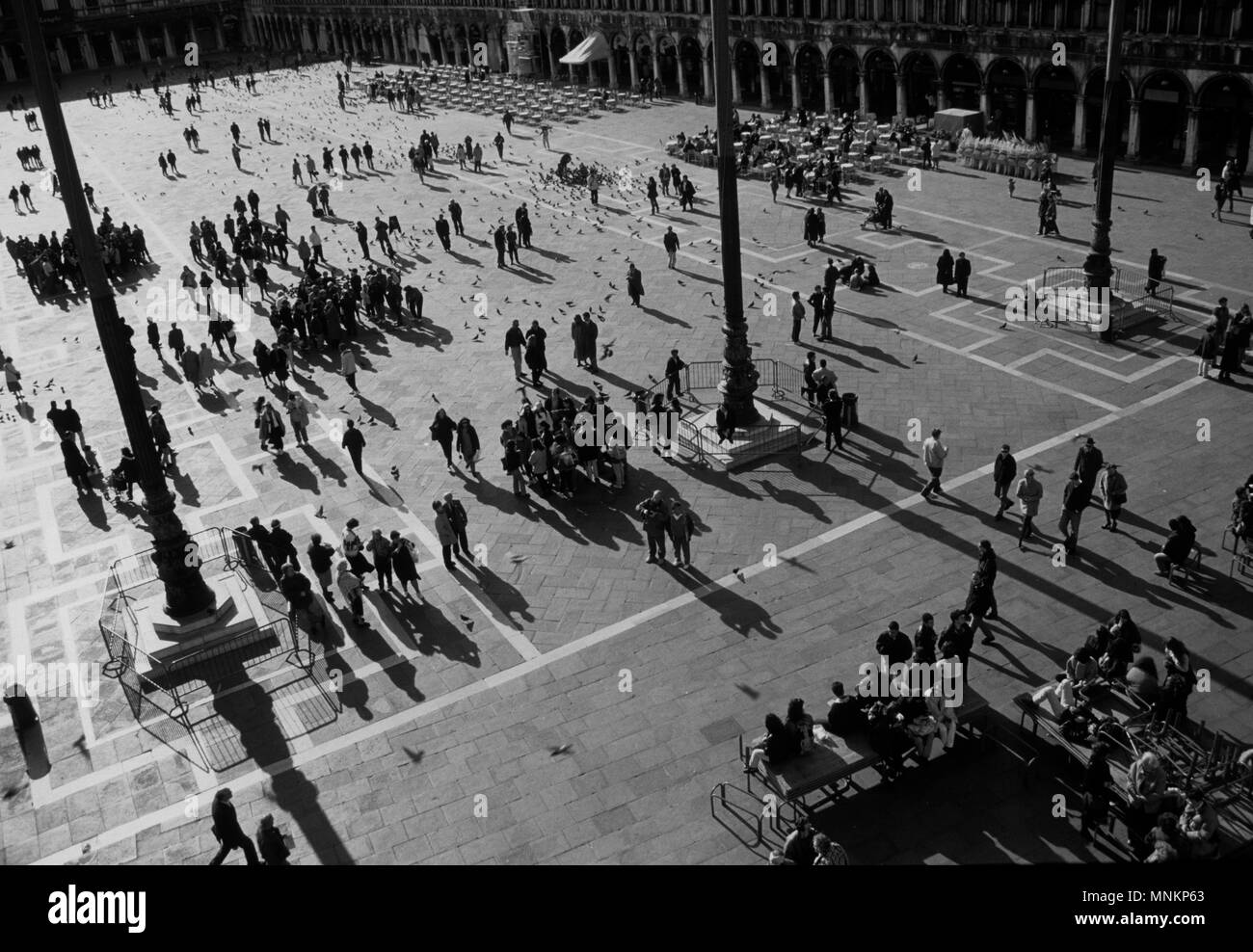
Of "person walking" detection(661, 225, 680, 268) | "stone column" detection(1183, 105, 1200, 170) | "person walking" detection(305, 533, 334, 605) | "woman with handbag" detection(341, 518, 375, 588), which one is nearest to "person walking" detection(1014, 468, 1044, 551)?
"woman with handbag" detection(341, 518, 375, 588)

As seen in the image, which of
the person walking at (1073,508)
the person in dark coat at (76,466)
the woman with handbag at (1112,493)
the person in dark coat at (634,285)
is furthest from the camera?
the person in dark coat at (634,285)

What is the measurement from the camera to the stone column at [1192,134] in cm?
3728

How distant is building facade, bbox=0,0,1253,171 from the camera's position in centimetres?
3738

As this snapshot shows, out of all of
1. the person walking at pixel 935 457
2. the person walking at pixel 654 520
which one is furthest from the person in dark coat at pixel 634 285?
the person walking at pixel 654 520

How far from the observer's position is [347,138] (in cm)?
5853

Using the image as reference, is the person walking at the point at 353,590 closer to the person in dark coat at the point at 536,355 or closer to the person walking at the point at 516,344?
the person in dark coat at the point at 536,355

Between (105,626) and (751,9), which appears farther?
(751,9)

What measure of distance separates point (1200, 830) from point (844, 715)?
3.72 metres

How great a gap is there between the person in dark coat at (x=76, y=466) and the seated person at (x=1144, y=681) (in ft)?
63.1
